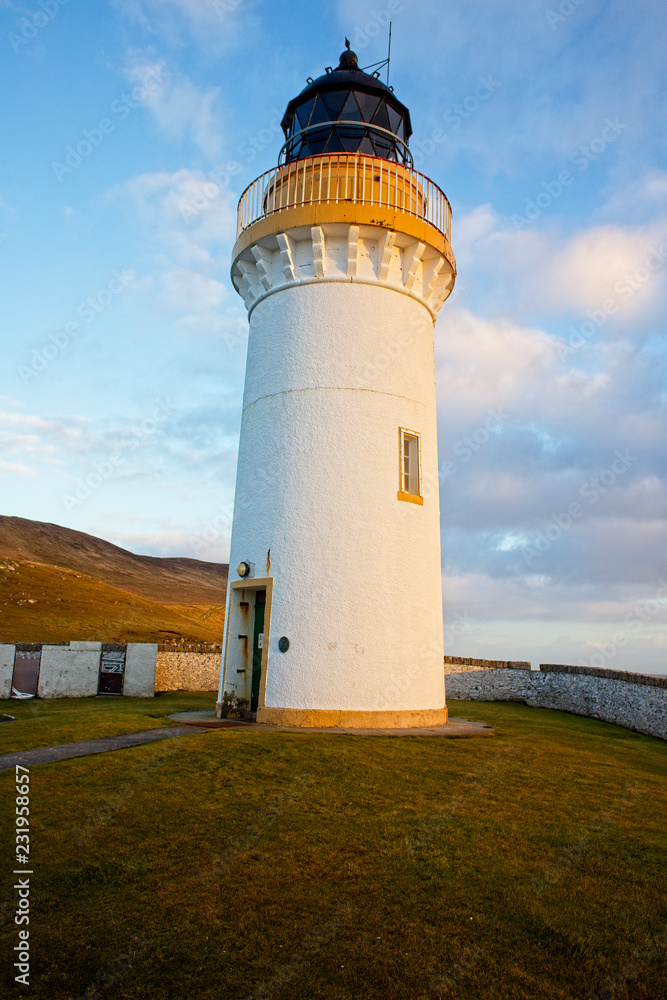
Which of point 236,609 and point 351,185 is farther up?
point 351,185

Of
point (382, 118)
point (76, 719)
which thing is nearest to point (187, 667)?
point (76, 719)

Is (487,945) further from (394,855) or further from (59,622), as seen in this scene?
(59,622)

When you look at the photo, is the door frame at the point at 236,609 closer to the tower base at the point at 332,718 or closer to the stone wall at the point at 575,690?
the tower base at the point at 332,718

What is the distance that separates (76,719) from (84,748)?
2739 millimetres

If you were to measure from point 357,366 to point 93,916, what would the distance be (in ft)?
31.1

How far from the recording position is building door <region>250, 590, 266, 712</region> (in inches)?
471

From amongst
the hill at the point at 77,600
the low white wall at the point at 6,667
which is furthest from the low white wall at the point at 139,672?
the hill at the point at 77,600

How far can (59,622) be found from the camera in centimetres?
3262

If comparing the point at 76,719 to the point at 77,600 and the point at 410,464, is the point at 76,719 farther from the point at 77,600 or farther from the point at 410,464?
the point at 77,600

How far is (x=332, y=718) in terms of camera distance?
1023cm

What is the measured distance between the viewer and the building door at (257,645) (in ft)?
39.3

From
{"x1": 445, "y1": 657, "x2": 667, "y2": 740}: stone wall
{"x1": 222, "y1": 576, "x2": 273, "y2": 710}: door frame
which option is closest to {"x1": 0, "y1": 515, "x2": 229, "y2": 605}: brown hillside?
{"x1": 445, "y1": 657, "x2": 667, "y2": 740}: stone wall

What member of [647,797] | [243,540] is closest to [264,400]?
[243,540]

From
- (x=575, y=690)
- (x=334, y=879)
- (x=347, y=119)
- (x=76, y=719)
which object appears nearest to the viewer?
(x=334, y=879)
